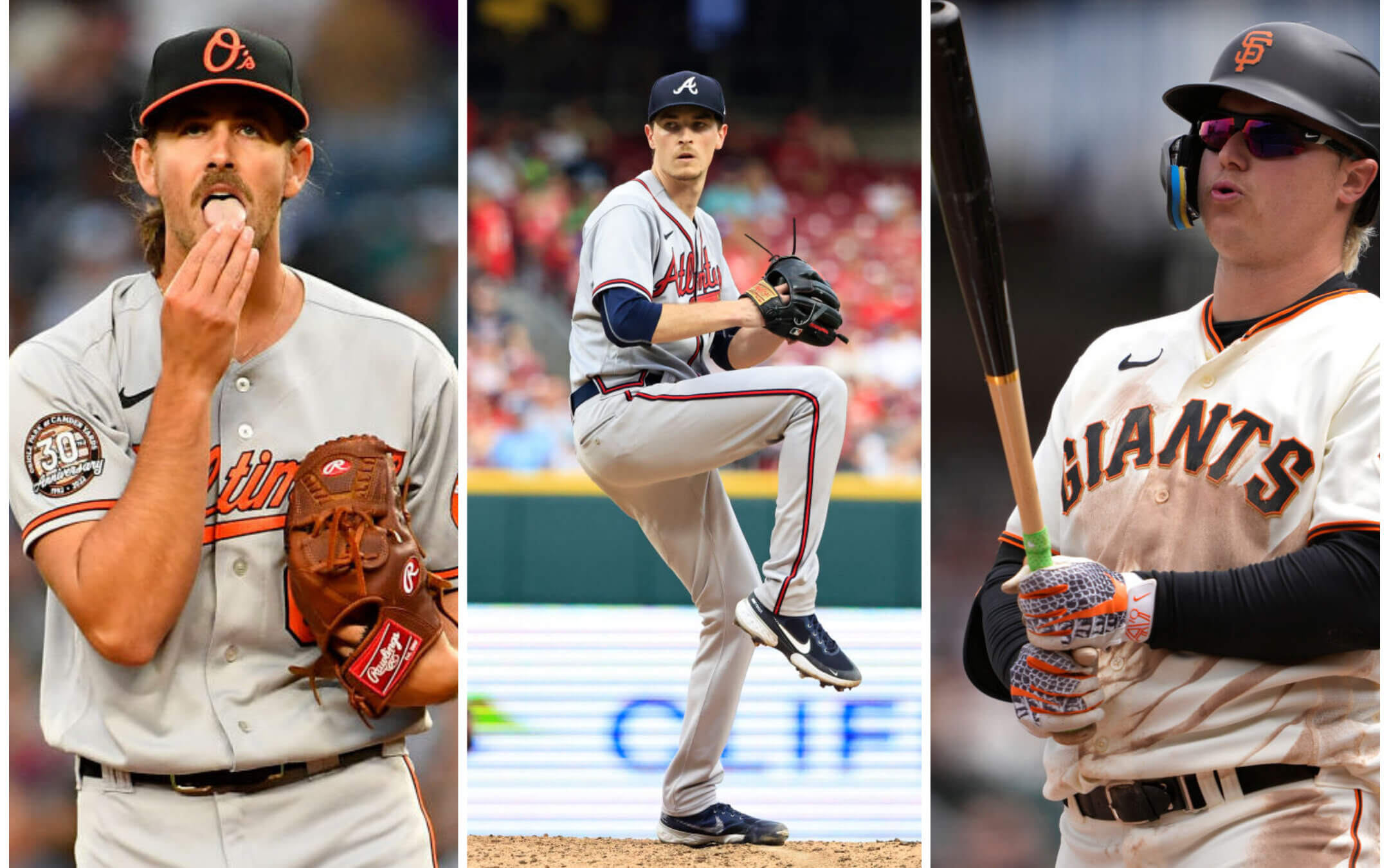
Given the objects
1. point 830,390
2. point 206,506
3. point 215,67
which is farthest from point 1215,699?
point 215,67

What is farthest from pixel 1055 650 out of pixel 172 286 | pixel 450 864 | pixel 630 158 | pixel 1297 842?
pixel 630 158

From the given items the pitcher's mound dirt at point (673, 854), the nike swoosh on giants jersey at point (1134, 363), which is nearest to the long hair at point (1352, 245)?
the nike swoosh on giants jersey at point (1134, 363)

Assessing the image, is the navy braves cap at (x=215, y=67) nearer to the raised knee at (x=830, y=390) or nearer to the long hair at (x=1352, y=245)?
the raised knee at (x=830, y=390)

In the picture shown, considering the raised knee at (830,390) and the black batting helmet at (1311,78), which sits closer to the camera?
the black batting helmet at (1311,78)

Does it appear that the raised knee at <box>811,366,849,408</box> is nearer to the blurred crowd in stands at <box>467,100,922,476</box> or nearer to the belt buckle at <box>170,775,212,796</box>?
the blurred crowd in stands at <box>467,100,922,476</box>

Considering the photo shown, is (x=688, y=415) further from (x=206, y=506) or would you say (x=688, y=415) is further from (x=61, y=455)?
(x=61, y=455)

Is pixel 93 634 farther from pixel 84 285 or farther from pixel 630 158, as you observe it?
pixel 630 158
